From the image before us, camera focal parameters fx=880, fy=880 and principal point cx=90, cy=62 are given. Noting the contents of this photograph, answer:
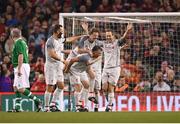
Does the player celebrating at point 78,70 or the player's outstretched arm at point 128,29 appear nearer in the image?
the player celebrating at point 78,70

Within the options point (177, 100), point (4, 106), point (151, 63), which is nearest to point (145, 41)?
point (151, 63)

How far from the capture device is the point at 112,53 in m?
19.5

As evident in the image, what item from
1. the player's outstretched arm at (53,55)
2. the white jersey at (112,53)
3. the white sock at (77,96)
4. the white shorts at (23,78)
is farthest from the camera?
the white jersey at (112,53)

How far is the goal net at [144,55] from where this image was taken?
20.5m

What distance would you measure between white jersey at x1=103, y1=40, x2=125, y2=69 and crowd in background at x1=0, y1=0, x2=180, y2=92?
5.00ft

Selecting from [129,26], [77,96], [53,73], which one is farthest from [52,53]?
[129,26]

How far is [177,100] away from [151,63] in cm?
144

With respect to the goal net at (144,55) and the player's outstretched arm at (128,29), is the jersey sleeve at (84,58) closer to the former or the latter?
the player's outstretched arm at (128,29)

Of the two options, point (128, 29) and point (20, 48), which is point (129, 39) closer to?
point (128, 29)

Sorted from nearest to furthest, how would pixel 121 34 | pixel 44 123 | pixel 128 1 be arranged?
pixel 44 123, pixel 121 34, pixel 128 1

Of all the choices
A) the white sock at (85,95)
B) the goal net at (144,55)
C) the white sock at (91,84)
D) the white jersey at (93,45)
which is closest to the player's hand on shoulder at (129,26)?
the goal net at (144,55)

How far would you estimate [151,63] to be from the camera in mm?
21453

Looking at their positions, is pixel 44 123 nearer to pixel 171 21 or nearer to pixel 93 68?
pixel 93 68

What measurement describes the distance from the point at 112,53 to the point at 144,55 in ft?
6.82
